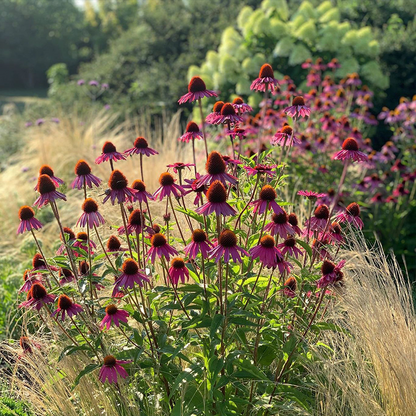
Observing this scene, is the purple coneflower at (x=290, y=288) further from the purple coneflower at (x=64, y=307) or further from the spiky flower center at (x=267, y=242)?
the purple coneflower at (x=64, y=307)

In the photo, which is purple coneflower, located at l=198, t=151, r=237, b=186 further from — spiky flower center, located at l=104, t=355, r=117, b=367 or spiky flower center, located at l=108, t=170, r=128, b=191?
spiky flower center, located at l=104, t=355, r=117, b=367

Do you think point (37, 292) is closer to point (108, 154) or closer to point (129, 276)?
point (129, 276)

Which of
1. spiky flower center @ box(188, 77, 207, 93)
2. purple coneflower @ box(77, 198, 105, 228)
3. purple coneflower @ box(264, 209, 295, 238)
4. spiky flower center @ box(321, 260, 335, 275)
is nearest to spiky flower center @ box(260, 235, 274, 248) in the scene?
purple coneflower @ box(264, 209, 295, 238)

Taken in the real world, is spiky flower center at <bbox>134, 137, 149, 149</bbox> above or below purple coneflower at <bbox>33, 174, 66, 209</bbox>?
above

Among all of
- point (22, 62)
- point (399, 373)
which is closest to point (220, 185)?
point (399, 373)

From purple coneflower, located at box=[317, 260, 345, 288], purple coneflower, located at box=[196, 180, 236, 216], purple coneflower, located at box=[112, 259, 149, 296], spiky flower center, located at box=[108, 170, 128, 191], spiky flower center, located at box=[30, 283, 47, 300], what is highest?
spiky flower center, located at box=[108, 170, 128, 191]

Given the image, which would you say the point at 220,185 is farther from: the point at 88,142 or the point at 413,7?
the point at 413,7

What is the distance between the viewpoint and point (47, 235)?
15.7 feet

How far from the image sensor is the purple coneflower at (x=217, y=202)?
1.76m

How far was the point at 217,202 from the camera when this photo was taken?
1783 millimetres

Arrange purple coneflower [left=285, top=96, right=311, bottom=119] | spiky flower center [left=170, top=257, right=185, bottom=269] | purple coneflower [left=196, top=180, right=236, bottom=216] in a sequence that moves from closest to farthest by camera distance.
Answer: purple coneflower [left=196, top=180, right=236, bottom=216]
spiky flower center [left=170, top=257, right=185, bottom=269]
purple coneflower [left=285, top=96, right=311, bottom=119]

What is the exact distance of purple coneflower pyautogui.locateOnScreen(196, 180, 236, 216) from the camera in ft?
5.78

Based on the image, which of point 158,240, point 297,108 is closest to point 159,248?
point 158,240

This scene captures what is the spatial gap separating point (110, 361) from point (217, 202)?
795mm
